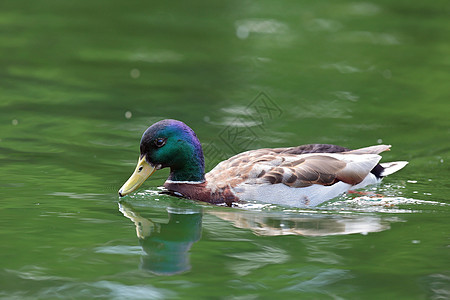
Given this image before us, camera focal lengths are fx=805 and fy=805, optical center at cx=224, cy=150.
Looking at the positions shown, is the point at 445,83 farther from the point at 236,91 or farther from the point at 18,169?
the point at 18,169

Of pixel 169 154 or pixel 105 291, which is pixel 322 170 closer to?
pixel 169 154

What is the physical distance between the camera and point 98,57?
1598 cm

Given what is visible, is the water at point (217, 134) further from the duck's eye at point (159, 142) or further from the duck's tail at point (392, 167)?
the duck's eye at point (159, 142)

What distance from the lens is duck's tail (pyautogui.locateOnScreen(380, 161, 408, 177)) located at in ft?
35.1

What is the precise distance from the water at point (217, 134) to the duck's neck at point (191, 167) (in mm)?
409

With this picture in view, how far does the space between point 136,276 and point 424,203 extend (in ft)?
14.0

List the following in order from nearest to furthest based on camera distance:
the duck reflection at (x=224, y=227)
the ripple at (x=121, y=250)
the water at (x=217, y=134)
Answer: the water at (x=217, y=134) → the ripple at (x=121, y=250) → the duck reflection at (x=224, y=227)

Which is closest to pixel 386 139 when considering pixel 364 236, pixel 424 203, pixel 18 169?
pixel 424 203

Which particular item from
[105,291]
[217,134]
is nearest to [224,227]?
[105,291]

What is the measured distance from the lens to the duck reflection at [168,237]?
726cm

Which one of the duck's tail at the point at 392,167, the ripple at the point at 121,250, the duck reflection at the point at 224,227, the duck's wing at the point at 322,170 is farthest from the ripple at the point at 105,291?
the duck's tail at the point at 392,167

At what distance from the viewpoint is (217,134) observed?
12.1 m

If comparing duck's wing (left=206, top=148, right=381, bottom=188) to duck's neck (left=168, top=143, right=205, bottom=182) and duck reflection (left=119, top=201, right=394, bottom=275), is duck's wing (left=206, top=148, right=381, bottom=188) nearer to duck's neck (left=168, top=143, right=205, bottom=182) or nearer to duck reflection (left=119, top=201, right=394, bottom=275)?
duck's neck (left=168, top=143, right=205, bottom=182)

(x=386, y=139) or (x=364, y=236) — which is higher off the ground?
(x=386, y=139)
